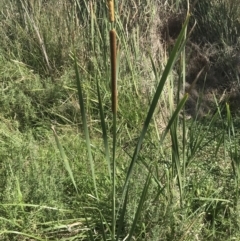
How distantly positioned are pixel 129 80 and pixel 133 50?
0.72 feet

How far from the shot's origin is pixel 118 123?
10.1ft

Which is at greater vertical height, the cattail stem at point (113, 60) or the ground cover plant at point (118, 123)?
the cattail stem at point (113, 60)

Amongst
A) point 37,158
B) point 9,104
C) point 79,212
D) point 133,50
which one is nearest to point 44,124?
point 9,104

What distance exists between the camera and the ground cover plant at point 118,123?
1987 mm

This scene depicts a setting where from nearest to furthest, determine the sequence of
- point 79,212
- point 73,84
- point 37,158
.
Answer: point 79,212 < point 37,158 < point 73,84

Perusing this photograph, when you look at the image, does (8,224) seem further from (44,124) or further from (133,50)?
(133,50)

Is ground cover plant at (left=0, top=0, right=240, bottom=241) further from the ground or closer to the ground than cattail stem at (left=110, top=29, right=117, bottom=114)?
closer to the ground

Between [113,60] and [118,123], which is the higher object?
[113,60]

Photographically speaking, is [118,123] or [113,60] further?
[118,123]

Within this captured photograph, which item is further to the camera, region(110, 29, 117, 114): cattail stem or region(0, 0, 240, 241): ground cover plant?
region(0, 0, 240, 241): ground cover plant

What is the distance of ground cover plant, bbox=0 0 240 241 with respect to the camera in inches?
78.2

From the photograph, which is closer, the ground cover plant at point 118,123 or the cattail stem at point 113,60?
the cattail stem at point 113,60

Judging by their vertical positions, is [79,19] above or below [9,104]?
above

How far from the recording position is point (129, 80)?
11.0ft
